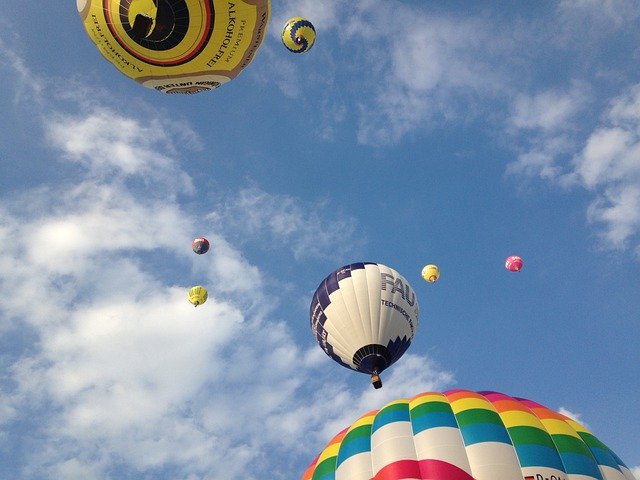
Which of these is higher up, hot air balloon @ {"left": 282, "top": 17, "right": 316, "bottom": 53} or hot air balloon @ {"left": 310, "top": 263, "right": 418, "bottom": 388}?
hot air balloon @ {"left": 282, "top": 17, "right": 316, "bottom": 53}

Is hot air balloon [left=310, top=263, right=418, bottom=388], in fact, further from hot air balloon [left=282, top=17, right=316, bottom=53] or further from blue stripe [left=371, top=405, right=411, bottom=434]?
hot air balloon [left=282, top=17, right=316, bottom=53]

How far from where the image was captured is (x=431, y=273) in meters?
26.5

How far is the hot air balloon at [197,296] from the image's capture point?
26.6 m

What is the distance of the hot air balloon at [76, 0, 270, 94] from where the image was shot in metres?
12.3

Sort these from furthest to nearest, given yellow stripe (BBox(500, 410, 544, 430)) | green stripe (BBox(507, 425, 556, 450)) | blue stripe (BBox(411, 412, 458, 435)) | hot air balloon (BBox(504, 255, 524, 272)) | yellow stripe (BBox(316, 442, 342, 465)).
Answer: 1. hot air balloon (BBox(504, 255, 524, 272))
2. yellow stripe (BBox(316, 442, 342, 465))
3. blue stripe (BBox(411, 412, 458, 435))
4. yellow stripe (BBox(500, 410, 544, 430))
5. green stripe (BBox(507, 425, 556, 450))

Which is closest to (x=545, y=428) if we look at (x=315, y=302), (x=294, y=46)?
(x=315, y=302)

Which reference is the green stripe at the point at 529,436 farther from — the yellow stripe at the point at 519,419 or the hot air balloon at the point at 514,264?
the hot air balloon at the point at 514,264

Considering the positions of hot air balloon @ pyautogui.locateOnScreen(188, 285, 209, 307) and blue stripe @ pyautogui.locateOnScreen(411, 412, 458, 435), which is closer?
blue stripe @ pyautogui.locateOnScreen(411, 412, 458, 435)

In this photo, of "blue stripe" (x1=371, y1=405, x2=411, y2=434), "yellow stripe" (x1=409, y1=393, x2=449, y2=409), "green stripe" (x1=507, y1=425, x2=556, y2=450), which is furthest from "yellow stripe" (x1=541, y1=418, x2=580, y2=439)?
"blue stripe" (x1=371, y1=405, x2=411, y2=434)

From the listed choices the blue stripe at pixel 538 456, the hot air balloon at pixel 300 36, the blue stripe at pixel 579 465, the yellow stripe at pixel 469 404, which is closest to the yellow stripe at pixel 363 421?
the yellow stripe at pixel 469 404

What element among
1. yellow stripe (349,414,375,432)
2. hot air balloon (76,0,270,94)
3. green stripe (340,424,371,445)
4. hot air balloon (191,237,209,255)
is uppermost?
hot air balloon (191,237,209,255)

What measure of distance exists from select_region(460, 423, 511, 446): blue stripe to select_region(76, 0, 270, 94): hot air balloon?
10.3m

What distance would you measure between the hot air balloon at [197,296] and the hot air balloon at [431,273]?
10.7 meters

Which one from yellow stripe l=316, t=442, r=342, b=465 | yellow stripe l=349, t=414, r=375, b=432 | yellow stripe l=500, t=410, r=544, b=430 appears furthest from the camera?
yellow stripe l=349, t=414, r=375, b=432
